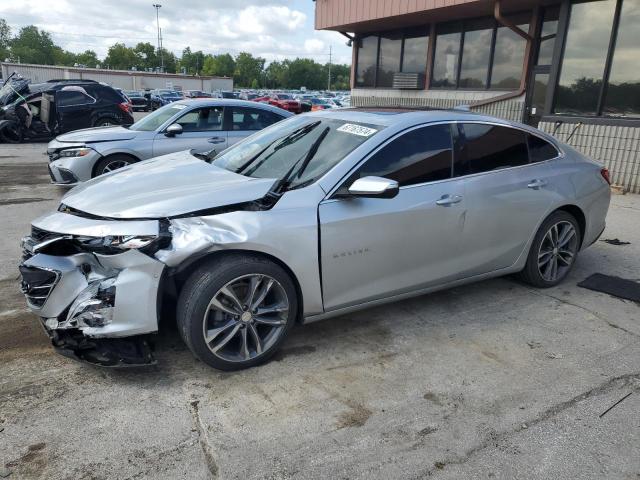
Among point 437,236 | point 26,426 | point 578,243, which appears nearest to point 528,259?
point 578,243

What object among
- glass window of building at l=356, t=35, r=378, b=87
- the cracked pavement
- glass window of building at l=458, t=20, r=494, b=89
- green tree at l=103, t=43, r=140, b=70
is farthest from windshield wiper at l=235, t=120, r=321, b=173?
green tree at l=103, t=43, r=140, b=70

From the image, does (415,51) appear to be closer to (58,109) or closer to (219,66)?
(58,109)

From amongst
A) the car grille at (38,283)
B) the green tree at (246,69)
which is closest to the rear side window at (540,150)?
the car grille at (38,283)

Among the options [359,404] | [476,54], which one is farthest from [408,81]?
[359,404]

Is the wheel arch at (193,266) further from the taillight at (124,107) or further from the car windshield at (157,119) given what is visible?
the taillight at (124,107)

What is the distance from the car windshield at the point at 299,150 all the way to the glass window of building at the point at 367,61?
43.7ft

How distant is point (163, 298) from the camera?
10.2ft

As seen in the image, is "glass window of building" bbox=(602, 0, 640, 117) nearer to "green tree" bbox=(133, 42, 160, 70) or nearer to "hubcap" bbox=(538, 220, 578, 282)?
"hubcap" bbox=(538, 220, 578, 282)

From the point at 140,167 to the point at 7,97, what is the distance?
13053mm

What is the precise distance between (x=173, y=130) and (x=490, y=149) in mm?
5102

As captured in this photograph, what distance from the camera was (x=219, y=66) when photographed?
13088 centimetres

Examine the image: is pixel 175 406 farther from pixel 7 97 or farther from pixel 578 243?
pixel 7 97

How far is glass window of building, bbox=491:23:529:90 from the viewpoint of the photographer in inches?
481

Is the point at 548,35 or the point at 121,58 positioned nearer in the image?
the point at 548,35
